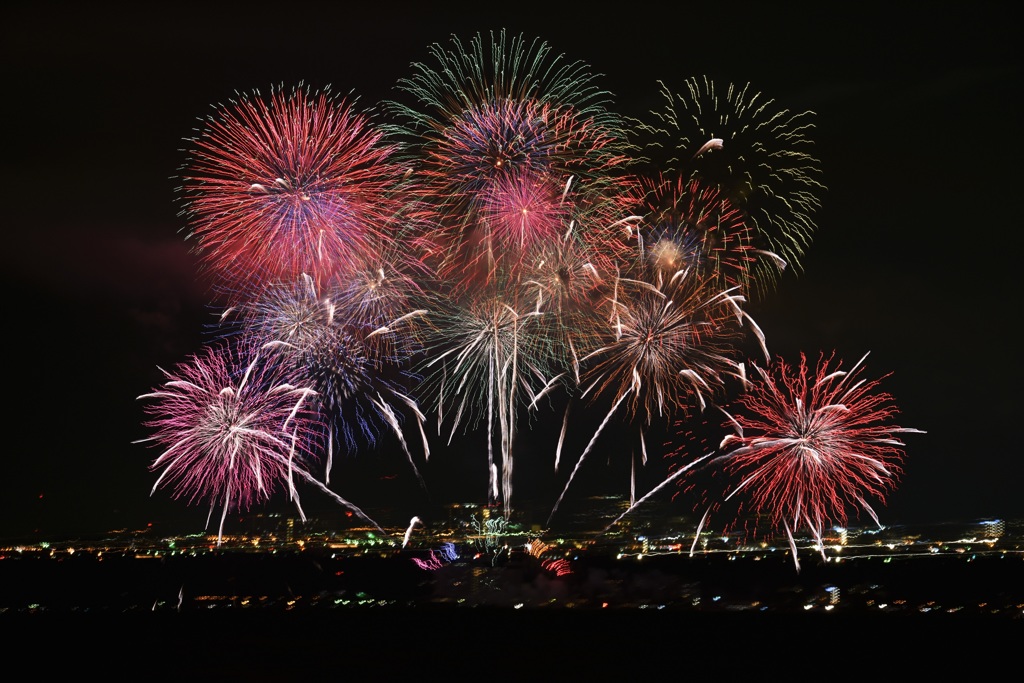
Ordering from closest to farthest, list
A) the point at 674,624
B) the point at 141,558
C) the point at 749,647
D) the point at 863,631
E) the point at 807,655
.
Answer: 1. the point at 807,655
2. the point at 749,647
3. the point at 863,631
4. the point at 674,624
5. the point at 141,558

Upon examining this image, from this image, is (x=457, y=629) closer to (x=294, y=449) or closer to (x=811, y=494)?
(x=294, y=449)

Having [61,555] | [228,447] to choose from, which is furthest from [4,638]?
[61,555]

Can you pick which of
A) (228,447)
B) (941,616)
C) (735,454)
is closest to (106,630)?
(228,447)

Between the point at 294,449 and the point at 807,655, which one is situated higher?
the point at 294,449

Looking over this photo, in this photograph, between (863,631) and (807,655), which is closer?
(807,655)

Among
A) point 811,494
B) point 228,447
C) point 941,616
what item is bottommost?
point 941,616

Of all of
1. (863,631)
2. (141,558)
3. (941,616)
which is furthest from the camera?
(141,558)

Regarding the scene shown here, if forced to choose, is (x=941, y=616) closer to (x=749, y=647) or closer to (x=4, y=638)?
(x=749, y=647)

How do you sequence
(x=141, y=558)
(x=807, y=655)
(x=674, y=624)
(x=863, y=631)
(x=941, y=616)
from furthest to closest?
(x=141, y=558) < (x=941, y=616) < (x=674, y=624) < (x=863, y=631) < (x=807, y=655)

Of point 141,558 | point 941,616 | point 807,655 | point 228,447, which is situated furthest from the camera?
point 141,558
